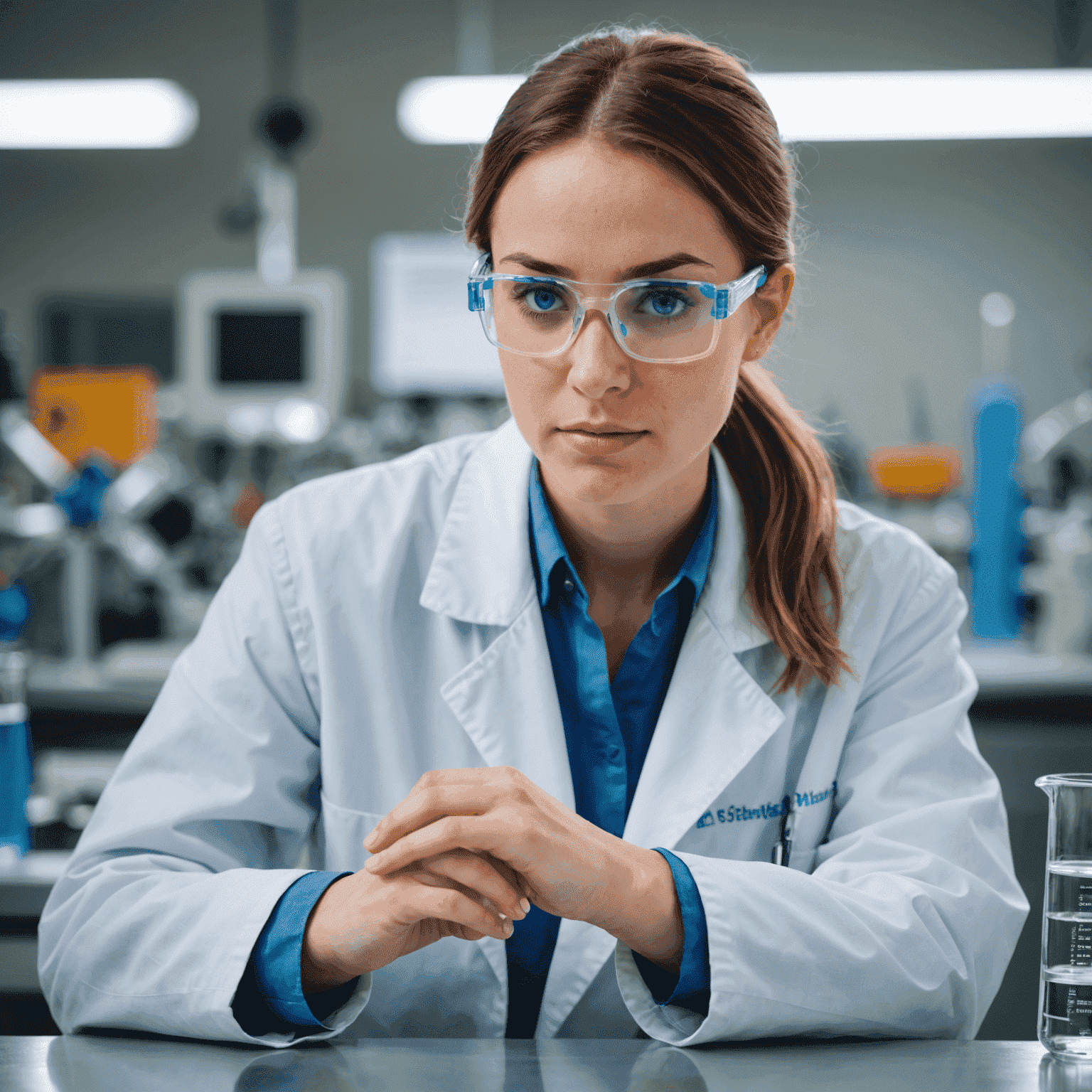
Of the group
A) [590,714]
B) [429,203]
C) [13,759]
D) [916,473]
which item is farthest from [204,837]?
[429,203]

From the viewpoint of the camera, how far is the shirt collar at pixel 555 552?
1.20 m

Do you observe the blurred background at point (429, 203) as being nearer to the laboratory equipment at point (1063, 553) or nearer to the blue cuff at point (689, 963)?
the laboratory equipment at point (1063, 553)

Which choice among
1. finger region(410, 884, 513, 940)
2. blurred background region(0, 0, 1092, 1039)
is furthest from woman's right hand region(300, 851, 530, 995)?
blurred background region(0, 0, 1092, 1039)

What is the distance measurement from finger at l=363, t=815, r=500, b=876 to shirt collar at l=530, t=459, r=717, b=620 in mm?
385

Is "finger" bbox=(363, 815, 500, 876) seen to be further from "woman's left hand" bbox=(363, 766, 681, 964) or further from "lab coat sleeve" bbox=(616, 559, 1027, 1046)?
Result: "lab coat sleeve" bbox=(616, 559, 1027, 1046)

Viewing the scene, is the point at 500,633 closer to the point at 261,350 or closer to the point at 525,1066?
the point at 525,1066

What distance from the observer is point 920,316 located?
444 centimetres

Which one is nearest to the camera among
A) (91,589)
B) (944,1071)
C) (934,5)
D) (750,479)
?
(944,1071)

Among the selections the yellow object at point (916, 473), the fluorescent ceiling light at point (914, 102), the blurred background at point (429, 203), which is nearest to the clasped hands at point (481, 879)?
the yellow object at point (916, 473)

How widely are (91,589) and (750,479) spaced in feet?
5.67

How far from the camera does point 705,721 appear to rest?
3.76 ft

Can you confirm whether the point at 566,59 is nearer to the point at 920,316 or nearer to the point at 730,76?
the point at 730,76

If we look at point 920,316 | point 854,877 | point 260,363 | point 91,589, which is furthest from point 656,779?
point 920,316

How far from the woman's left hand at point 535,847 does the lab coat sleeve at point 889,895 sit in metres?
0.05
